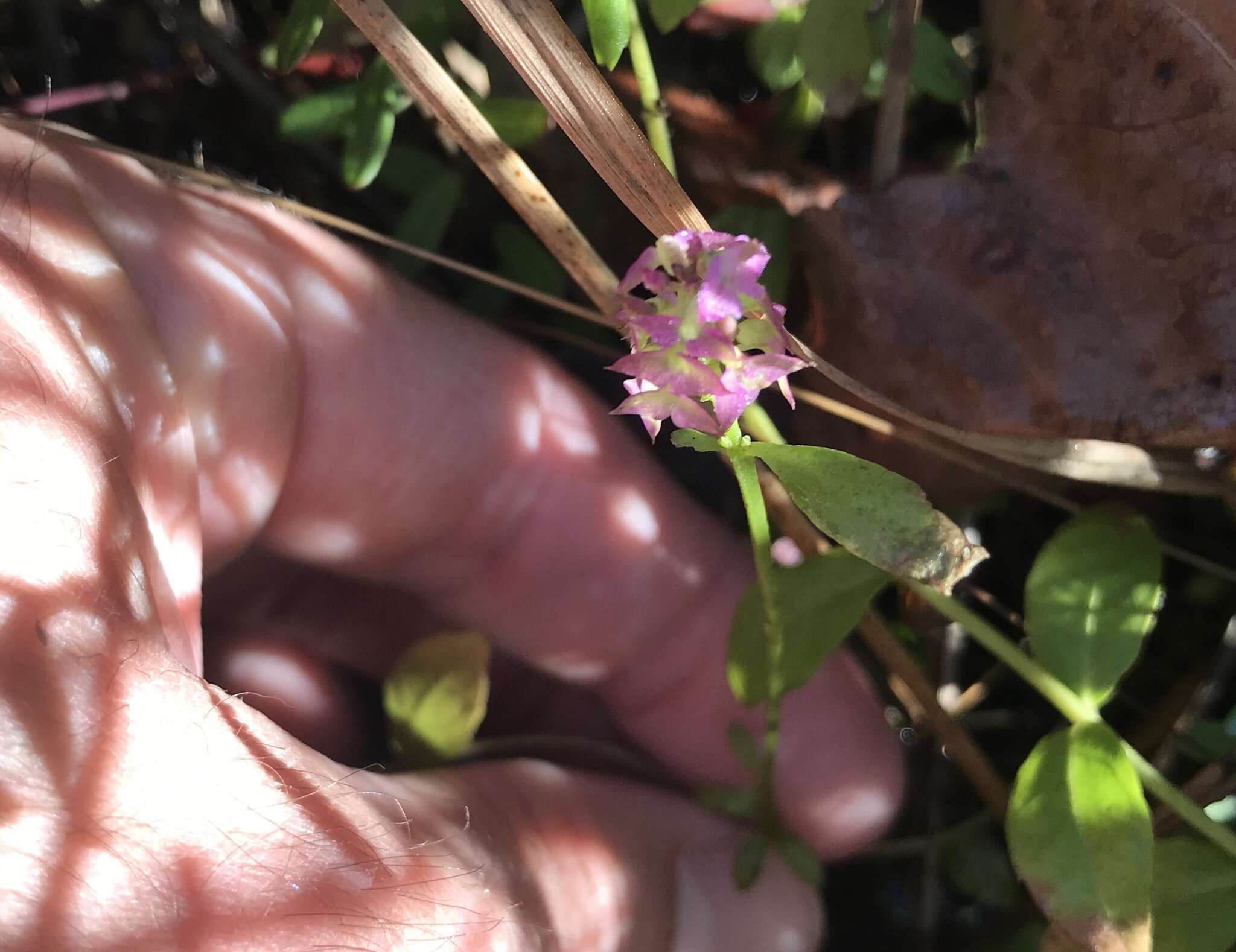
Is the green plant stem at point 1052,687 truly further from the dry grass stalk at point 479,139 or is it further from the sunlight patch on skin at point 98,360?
the sunlight patch on skin at point 98,360

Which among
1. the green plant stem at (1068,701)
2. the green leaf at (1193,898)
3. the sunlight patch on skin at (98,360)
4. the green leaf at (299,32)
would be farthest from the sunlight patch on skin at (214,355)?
Result: the green leaf at (1193,898)

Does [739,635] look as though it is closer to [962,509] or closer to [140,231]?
[962,509]

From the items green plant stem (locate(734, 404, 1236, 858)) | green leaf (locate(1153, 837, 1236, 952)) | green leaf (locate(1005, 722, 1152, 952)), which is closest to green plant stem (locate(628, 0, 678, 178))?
green plant stem (locate(734, 404, 1236, 858))

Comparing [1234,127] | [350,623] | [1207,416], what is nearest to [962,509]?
[1207,416]

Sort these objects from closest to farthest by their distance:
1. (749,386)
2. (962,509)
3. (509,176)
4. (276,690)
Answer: (749,386), (509,176), (962,509), (276,690)

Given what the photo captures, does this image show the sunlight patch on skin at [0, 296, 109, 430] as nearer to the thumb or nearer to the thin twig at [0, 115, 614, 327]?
the thin twig at [0, 115, 614, 327]

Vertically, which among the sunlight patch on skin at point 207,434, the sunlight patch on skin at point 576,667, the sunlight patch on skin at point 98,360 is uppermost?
the sunlight patch on skin at point 576,667
